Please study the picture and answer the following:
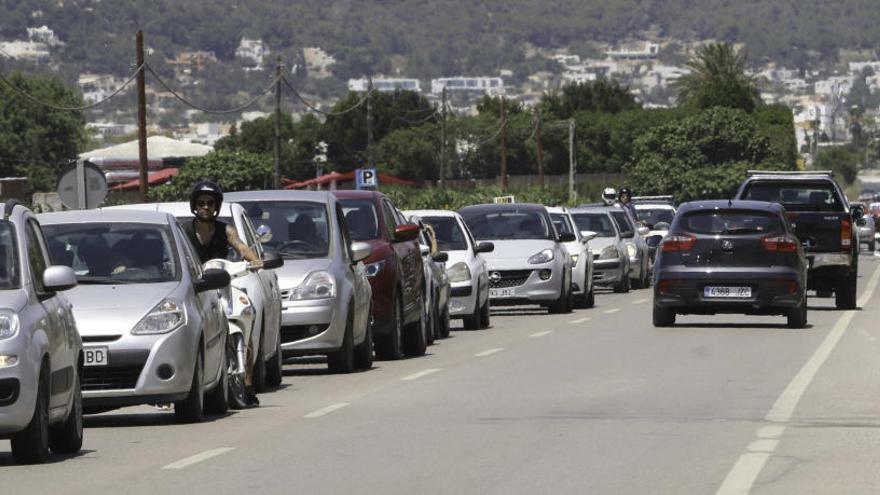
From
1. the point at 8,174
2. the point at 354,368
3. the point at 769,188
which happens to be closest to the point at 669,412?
the point at 354,368

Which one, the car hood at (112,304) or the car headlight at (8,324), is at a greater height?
the car headlight at (8,324)

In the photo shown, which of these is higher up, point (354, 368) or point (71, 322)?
point (71, 322)

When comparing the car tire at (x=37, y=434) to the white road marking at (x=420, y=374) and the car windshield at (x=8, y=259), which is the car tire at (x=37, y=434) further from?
the white road marking at (x=420, y=374)

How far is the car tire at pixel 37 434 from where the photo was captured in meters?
12.8

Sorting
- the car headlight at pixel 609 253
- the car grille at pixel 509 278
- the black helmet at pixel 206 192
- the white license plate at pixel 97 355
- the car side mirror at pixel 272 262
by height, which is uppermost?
the black helmet at pixel 206 192

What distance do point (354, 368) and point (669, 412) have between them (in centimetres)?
624

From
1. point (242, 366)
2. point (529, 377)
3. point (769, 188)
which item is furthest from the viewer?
point (769, 188)

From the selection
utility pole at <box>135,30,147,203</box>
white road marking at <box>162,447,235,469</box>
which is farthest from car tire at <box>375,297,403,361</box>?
utility pole at <box>135,30,147,203</box>

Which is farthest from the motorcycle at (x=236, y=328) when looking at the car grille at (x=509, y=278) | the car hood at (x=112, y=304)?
the car grille at (x=509, y=278)

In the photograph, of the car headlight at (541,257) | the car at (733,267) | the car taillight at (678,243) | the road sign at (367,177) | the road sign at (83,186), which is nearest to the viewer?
the car at (733,267)

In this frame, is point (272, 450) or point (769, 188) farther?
point (769, 188)

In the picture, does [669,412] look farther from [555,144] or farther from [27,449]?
[555,144]

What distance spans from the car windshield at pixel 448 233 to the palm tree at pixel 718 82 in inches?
5593

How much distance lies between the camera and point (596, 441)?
14.0 metres
